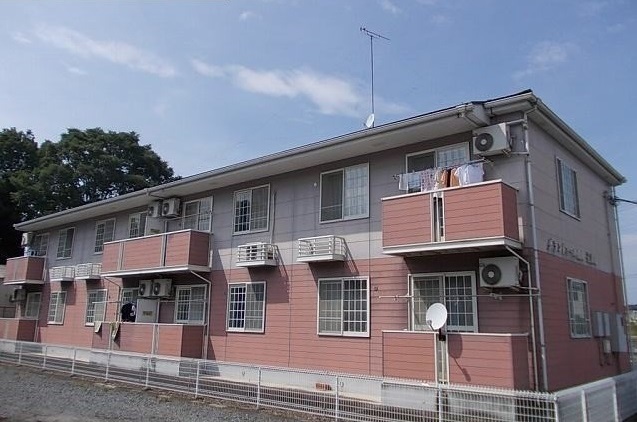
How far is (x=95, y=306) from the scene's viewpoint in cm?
2023

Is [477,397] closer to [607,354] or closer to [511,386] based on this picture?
[511,386]

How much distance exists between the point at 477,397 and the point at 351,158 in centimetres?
672

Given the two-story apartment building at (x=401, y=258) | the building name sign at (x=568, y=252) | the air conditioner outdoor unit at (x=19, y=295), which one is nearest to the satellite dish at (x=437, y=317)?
the two-story apartment building at (x=401, y=258)

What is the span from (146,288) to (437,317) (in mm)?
11100

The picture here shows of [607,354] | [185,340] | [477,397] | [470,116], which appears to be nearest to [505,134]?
[470,116]

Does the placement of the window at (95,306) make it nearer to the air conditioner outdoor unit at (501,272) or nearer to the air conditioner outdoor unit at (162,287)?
the air conditioner outdoor unit at (162,287)

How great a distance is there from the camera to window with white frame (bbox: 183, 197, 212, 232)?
1647 centimetres

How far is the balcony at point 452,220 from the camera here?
365 inches

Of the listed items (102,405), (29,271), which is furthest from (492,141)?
(29,271)

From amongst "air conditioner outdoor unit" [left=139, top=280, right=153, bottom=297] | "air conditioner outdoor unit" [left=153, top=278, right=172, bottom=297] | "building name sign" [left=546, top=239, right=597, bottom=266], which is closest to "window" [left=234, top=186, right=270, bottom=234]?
"air conditioner outdoor unit" [left=153, top=278, right=172, bottom=297]

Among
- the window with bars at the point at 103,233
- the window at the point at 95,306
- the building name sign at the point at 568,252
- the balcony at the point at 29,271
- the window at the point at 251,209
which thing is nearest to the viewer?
the building name sign at the point at 568,252

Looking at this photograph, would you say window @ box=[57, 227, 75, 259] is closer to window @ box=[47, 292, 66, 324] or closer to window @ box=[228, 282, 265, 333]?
window @ box=[47, 292, 66, 324]

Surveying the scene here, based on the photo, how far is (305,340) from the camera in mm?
12859

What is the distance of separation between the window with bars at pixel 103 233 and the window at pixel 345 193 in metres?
11.1
